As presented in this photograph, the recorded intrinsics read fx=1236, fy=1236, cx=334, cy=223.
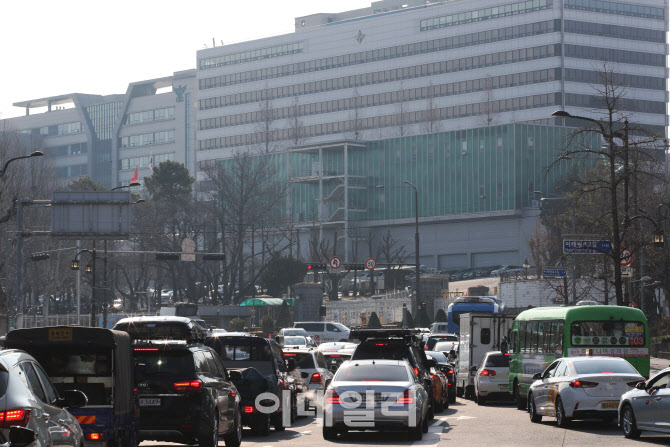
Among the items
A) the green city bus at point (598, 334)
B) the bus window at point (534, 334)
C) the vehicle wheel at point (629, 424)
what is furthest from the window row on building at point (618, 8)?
the vehicle wheel at point (629, 424)

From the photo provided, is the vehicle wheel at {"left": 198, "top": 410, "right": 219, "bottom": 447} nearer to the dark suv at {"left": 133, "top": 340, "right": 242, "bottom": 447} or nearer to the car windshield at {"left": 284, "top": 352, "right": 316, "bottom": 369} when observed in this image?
the dark suv at {"left": 133, "top": 340, "right": 242, "bottom": 447}

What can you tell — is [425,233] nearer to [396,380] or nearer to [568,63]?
[568,63]

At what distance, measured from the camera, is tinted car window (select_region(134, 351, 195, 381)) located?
56.8 ft

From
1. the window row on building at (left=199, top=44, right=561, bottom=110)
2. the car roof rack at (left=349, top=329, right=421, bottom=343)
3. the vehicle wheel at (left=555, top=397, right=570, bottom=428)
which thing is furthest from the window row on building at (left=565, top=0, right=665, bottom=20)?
the vehicle wheel at (left=555, top=397, right=570, bottom=428)

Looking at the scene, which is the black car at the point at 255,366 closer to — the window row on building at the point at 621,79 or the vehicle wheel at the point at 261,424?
the vehicle wheel at the point at 261,424

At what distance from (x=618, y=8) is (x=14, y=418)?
135720 mm

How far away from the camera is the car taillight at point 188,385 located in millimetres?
17281

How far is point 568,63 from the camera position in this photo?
437ft

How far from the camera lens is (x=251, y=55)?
16075cm

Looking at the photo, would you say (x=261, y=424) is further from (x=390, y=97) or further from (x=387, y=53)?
(x=387, y=53)

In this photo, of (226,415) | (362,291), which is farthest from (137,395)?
(362,291)

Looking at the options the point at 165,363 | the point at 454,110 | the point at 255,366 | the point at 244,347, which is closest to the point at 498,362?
the point at 244,347

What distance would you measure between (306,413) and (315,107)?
128 metres

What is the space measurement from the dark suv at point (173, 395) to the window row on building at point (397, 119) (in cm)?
11868
